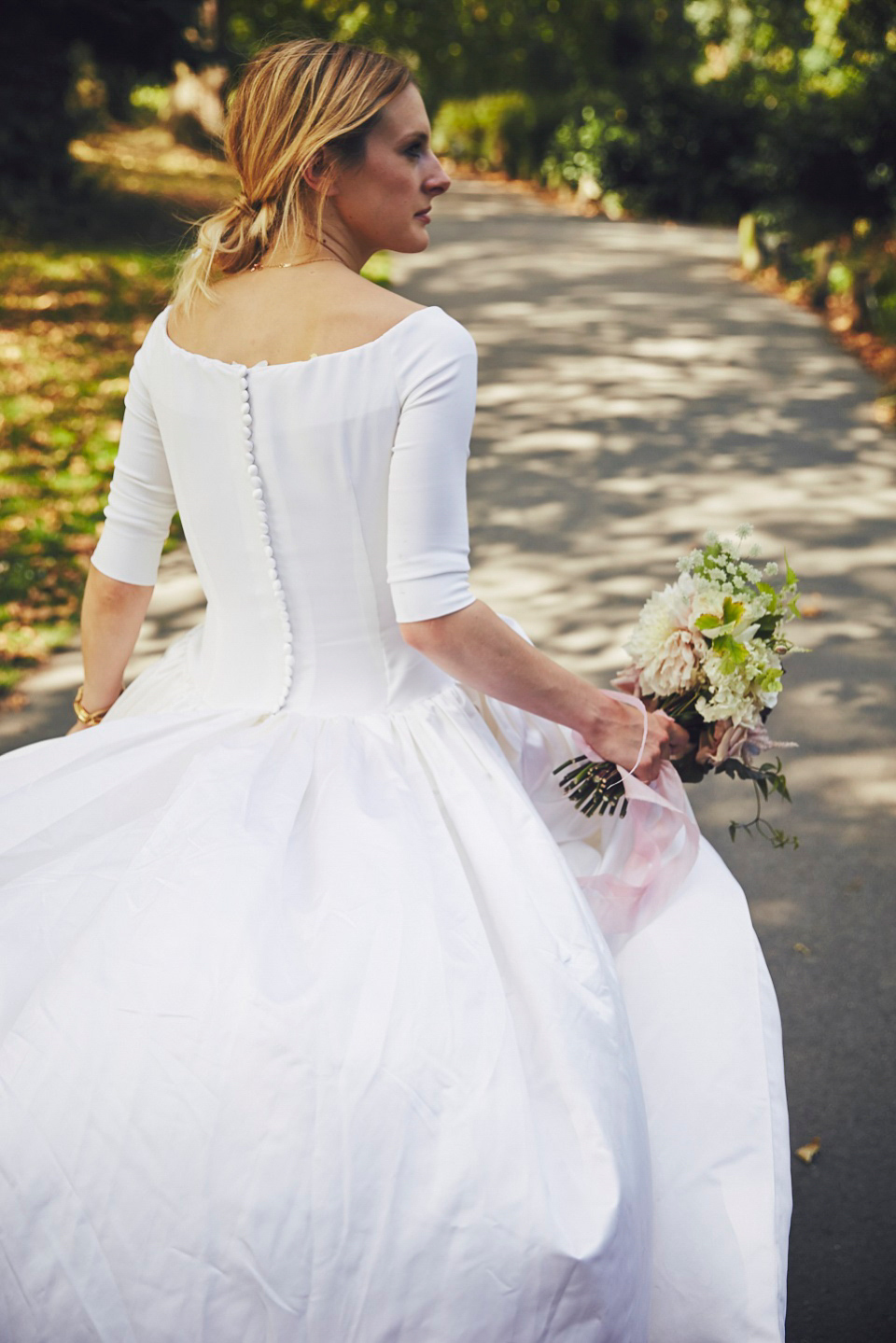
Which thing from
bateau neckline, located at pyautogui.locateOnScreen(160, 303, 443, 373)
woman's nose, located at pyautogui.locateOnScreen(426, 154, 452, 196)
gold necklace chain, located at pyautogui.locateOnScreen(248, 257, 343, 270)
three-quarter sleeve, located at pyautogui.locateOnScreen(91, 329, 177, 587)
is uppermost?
woman's nose, located at pyautogui.locateOnScreen(426, 154, 452, 196)

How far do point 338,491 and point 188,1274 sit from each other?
118cm

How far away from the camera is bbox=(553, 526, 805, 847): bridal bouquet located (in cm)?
228

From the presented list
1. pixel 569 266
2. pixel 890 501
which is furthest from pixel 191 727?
pixel 569 266

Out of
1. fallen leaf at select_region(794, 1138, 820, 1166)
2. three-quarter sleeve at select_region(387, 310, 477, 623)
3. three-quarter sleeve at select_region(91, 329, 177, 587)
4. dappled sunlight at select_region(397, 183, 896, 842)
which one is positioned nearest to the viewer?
three-quarter sleeve at select_region(387, 310, 477, 623)

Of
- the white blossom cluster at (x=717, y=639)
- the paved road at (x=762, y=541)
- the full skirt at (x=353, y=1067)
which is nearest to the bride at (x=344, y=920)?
the full skirt at (x=353, y=1067)

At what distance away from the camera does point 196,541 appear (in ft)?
7.48

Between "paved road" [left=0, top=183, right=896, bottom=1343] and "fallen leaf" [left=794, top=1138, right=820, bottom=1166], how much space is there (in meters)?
0.02

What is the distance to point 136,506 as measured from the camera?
8.13 ft

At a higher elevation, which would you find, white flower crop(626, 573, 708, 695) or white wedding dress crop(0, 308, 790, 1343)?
white flower crop(626, 573, 708, 695)

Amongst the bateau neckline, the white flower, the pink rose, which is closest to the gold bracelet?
the bateau neckline

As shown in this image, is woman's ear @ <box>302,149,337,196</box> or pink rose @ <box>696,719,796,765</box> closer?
woman's ear @ <box>302,149,337,196</box>

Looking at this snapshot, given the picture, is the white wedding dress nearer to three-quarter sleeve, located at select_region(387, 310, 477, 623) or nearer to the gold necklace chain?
three-quarter sleeve, located at select_region(387, 310, 477, 623)

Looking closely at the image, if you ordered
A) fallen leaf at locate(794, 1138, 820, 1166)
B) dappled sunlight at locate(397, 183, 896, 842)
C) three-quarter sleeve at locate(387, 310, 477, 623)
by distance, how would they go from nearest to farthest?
three-quarter sleeve at locate(387, 310, 477, 623) < fallen leaf at locate(794, 1138, 820, 1166) < dappled sunlight at locate(397, 183, 896, 842)

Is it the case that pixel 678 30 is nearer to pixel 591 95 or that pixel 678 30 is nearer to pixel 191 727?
pixel 591 95
